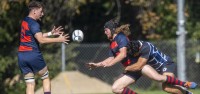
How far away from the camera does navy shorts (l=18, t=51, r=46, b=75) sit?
1126 centimetres

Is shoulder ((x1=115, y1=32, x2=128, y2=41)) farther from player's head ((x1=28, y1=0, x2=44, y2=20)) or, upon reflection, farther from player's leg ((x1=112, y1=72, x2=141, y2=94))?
player's head ((x1=28, y1=0, x2=44, y2=20))

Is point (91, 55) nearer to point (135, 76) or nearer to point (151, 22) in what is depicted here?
point (151, 22)

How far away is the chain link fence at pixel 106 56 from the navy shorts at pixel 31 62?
35.7 ft

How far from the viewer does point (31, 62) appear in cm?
1127

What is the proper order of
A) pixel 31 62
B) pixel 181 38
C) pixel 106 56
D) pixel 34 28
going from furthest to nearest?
pixel 106 56, pixel 181 38, pixel 31 62, pixel 34 28

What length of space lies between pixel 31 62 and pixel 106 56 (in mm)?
11539

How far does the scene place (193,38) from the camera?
24359 millimetres

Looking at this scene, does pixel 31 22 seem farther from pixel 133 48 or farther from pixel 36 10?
pixel 133 48

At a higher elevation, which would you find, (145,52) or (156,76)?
(145,52)

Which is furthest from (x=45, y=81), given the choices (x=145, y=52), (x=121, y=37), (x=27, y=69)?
(x=145, y=52)

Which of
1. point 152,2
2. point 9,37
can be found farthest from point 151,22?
point 9,37

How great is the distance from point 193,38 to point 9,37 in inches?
282

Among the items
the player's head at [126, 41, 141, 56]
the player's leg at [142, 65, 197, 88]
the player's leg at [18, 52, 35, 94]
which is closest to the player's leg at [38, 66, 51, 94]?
the player's leg at [18, 52, 35, 94]

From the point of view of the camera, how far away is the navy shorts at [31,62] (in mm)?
11258
